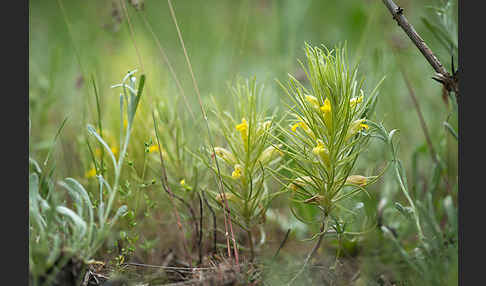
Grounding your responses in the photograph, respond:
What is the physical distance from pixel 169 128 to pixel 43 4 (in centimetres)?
233

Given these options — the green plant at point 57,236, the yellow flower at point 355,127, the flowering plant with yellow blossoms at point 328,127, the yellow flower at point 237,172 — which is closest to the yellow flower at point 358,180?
the flowering plant with yellow blossoms at point 328,127

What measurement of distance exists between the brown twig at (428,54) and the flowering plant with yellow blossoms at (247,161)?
371mm

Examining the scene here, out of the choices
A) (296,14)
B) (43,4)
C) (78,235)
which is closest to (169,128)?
(78,235)

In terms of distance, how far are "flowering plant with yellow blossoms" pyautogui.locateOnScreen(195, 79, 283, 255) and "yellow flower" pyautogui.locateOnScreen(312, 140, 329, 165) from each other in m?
0.11

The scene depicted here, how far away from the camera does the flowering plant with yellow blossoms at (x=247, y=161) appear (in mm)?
1057

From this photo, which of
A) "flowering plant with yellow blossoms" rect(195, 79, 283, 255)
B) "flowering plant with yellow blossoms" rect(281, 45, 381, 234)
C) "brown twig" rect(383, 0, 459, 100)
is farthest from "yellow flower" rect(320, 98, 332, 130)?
"brown twig" rect(383, 0, 459, 100)

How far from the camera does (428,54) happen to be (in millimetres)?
994

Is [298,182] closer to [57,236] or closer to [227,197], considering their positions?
[227,197]

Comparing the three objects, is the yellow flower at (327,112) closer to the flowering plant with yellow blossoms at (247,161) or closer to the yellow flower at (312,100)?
the yellow flower at (312,100)

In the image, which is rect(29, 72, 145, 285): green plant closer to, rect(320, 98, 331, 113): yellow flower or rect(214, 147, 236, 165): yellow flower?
rect(214, 147, 236, 165): yellow flower

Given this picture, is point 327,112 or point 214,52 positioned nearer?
point 327,112

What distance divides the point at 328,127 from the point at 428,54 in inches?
11.3

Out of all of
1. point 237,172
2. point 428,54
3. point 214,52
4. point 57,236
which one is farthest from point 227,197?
point 214,52

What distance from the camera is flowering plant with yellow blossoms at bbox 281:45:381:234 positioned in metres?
0.95
